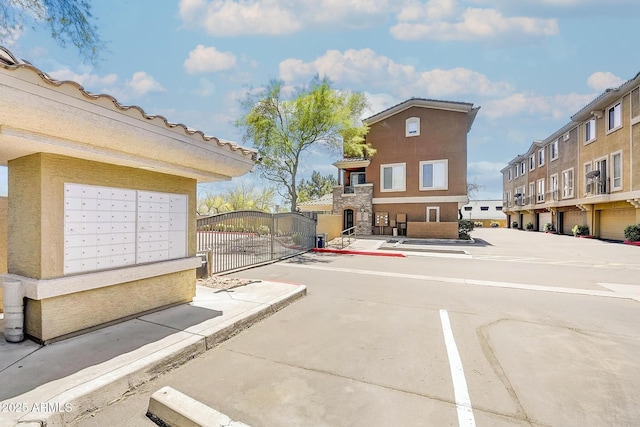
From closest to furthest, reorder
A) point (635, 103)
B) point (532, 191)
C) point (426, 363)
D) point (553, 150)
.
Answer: point (426, 363) → point (635, 103) → point (553, 150) → point (532, 191)

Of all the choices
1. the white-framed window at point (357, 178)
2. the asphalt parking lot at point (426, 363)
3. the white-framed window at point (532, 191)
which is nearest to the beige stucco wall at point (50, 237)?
the asphalt parking lot at point (426, 363)

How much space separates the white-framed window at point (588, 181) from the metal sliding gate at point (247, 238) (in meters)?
24.4

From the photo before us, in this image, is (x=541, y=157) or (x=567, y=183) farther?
(x=541, y=157)

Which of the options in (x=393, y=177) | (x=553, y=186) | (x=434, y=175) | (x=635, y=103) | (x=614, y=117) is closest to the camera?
(x=635, y=103)

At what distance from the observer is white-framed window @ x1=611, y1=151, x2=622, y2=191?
20.4m

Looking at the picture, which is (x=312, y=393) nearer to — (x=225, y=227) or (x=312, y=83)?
(x=225, y=227)

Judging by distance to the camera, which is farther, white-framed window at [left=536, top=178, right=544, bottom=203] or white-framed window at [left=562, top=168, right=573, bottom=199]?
white-framed window at [left=536, top=178, right=544, bottom=203]

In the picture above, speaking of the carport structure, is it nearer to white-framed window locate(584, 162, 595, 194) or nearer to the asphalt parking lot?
the asphalt parking lot

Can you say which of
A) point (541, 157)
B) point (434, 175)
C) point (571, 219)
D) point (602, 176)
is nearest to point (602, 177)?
point (602, 176)

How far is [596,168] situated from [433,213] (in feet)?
44.8

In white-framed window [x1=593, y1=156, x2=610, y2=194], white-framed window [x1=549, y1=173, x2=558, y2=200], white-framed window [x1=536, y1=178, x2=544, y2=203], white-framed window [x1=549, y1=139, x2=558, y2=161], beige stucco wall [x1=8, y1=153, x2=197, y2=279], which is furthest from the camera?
white-framed window [x1=536, y1=178, x2=544, y2=203]

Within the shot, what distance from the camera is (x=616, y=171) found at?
20953mm

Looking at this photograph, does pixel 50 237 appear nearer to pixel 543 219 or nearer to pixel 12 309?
pixel 12 309

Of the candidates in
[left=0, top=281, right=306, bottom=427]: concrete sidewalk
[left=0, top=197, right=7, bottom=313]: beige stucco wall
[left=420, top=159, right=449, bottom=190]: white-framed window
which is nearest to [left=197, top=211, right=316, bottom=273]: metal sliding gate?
[left=0, top=281, right=306, bottom=427]: concrete sidewalk
